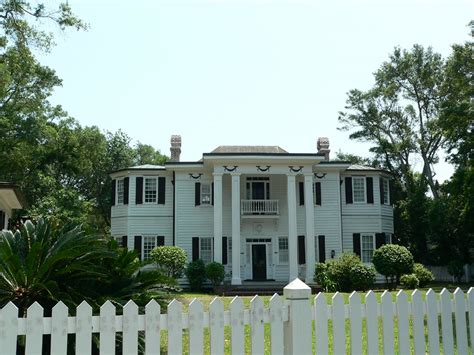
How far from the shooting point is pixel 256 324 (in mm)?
4023

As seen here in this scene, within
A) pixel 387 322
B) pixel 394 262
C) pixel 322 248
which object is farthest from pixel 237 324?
pixel 322 248

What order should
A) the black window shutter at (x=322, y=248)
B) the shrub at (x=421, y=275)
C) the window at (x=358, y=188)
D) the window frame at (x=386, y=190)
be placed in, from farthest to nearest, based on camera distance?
1. the window frame at (x=386, y=190)
2. the window at (x=358, y=188)
3. the black window shutter at (x=322, y=248)
4. the shrub at (x=421, y=275)

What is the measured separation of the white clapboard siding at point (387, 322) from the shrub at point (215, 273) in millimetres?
20677

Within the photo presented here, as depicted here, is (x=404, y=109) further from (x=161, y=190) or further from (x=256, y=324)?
(x=256, y=324)

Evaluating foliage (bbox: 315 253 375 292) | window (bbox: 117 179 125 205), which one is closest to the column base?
foliage (bbox: 315 253 375 292)

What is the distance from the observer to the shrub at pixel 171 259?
24875 mm

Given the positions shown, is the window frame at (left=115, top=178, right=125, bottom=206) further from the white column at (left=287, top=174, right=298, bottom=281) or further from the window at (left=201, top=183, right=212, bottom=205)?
the white column at (left=287, top=174, right=298, bottom=281)

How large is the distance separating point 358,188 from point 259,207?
20.0ft

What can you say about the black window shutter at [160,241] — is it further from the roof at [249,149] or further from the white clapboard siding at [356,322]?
the white clapboard siding at [356,322]

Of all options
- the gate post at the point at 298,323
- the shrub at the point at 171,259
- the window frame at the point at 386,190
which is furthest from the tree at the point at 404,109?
the gate post at the point at 298,323

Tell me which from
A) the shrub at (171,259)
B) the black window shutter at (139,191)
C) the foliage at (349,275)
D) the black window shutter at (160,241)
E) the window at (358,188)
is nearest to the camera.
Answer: the foliage at (349,275)

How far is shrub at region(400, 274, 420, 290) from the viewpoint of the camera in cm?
2184

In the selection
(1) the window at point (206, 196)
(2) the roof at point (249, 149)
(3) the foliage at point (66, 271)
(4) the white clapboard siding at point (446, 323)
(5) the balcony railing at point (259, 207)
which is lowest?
(4) the white clapboard siding at point (446, 323)

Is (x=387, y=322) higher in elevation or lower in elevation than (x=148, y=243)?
lower
